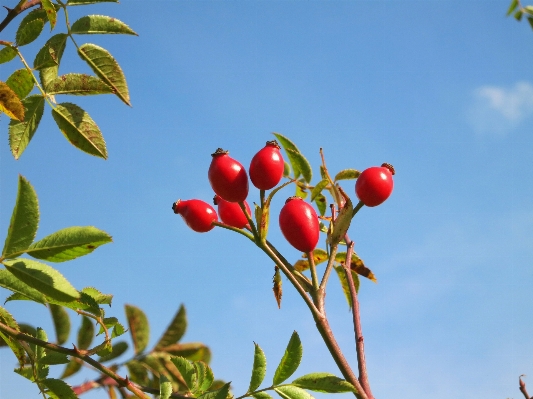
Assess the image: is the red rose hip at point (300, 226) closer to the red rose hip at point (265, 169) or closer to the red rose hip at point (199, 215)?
the red rose hip at point (265, 169)

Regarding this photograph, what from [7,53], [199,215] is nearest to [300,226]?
[199,215]

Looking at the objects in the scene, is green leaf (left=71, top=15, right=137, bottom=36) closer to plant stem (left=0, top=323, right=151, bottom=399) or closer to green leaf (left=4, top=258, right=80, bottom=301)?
green leaf (left=4, top=258, right=80, bottom=301)

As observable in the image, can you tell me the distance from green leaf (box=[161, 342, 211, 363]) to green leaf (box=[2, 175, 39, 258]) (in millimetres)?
444

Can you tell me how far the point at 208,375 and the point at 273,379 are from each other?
257 mm

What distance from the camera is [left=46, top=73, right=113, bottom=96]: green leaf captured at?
5.86ft

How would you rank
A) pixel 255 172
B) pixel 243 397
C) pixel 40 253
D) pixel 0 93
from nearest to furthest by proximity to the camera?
pixel 40 253 < pixel 0 93 < pixel 243 397 < pixel 255 172

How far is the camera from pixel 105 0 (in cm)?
183

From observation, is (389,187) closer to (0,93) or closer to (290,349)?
(290,349)

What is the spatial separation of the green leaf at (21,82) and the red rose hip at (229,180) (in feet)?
2.23

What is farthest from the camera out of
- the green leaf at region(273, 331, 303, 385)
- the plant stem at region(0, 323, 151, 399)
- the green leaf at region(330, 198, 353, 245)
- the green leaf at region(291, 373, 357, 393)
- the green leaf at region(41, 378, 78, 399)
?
the green leaf at region(330, 198, 353, 245)

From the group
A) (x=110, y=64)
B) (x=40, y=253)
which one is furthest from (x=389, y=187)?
(x=40, y=253)

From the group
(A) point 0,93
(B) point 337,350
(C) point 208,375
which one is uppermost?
(A) point 0,93

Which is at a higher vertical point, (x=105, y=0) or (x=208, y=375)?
(x=105, y=0)

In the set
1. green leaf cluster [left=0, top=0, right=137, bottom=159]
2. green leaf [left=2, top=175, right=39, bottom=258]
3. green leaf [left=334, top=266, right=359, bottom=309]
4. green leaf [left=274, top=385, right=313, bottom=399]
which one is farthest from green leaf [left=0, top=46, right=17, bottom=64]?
green leaf [left=334, top=266, right=359, bottom=309]
